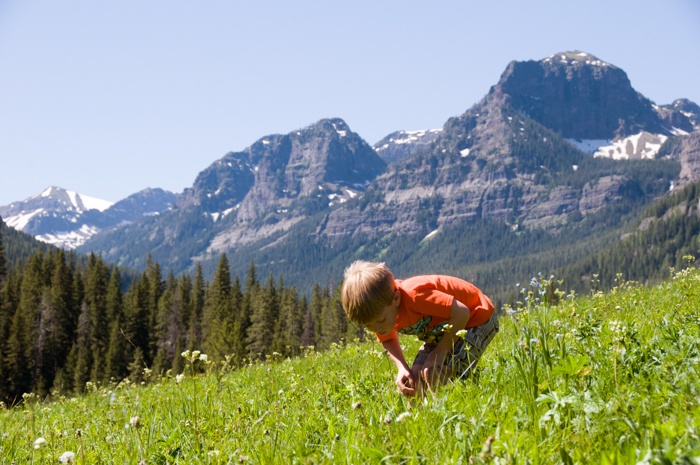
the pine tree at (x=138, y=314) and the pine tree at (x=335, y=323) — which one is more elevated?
the pine tree at (x=138, y=314)

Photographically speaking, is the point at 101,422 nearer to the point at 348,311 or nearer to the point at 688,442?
the point at 348,311

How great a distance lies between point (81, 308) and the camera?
8081cm

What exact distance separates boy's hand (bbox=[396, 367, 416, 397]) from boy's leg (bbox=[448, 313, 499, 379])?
0.41 metres

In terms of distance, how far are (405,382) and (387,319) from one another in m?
0.66

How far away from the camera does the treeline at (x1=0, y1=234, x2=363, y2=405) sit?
67.7 metres

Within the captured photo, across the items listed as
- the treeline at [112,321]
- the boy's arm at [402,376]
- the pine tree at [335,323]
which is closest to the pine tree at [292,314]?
the treeline at [112,321]

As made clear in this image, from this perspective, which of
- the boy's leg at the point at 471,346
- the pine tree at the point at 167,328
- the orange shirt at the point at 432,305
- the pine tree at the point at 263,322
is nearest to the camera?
the boy's leg at the point at 471,346

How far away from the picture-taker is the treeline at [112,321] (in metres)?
67.7

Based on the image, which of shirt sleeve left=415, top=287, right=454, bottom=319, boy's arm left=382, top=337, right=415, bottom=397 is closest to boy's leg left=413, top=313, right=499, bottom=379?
boy's arm left=382, top=337, right=415, bottom=397

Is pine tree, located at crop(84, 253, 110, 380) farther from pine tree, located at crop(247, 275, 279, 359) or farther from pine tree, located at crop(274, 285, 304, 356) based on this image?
pine tree, located at crop(274, 285, 304, 356)

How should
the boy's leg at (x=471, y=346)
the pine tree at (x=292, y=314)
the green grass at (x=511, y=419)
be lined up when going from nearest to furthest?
the green grass at (x=511, y=419) → the boy's leg at (x=471, y=346) → the pine tree at (x=292, y=314)

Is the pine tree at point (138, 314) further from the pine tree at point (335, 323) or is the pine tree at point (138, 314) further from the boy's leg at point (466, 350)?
the boy's leg at point (466, 350)

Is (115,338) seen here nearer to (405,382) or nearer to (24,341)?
(24,341)

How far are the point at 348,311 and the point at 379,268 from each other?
56 centimetres
